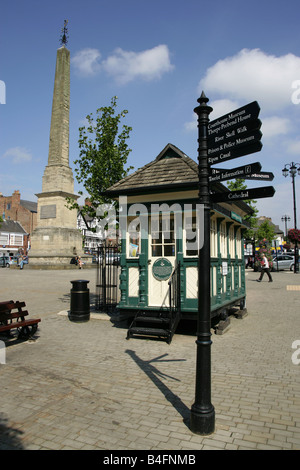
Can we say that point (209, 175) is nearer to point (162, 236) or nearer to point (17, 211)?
point (162, 236)

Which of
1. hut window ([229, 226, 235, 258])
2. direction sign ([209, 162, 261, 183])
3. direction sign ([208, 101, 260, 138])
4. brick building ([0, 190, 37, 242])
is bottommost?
hut window ([229, 226, 235, 258])

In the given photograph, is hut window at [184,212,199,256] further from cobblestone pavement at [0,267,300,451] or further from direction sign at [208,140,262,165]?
direction sign at [208,140,262,165]

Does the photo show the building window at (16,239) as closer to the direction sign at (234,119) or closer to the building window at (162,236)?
the building window at (162,236)

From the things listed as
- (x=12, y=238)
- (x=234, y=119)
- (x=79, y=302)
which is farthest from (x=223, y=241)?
(x=12, y=238)

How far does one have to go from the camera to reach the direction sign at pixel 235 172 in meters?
3.77

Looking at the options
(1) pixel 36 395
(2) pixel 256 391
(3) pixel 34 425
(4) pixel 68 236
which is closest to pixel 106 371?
(1) pixel 36 395

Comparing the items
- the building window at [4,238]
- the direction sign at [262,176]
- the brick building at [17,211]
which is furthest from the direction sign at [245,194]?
the brick building at [17,211]

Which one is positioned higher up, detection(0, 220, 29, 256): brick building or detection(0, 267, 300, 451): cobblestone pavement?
detection(0, 220, 29, 256): brick building

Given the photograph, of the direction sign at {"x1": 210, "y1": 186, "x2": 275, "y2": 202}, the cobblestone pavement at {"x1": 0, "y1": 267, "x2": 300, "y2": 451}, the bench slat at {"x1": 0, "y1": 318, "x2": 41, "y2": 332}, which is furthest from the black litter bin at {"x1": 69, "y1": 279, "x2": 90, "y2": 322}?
the direction sign at {"x1": 210, "y1": 186, "x2": 275, "y2": 202}

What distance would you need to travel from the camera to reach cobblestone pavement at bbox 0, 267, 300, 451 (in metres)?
3.67

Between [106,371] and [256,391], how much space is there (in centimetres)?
236

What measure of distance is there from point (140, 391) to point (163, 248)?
412 centimetres

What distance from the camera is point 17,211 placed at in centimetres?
7662
